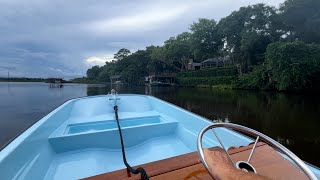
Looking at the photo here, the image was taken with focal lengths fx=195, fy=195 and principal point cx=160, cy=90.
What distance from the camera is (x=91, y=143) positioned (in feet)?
9.21

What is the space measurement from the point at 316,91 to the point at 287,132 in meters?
16.1

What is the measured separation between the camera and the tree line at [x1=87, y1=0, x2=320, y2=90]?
17188mm

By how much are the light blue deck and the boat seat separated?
1.35ft

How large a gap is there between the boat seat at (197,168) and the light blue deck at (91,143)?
0.41 meters

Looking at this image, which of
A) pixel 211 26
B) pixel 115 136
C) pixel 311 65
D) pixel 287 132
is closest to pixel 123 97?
pixel 115 136

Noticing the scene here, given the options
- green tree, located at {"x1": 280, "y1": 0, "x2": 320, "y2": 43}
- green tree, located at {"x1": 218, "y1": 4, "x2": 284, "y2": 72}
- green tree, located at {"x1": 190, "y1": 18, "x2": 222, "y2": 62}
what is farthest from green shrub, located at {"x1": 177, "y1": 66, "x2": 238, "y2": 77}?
green tree, located at {"x1": 280, "y1": 0, "x2": 320, "y2": 43}

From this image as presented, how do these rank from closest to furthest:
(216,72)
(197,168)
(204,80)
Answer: (197,168) → (216,72) → (204,80)

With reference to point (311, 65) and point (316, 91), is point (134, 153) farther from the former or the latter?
point (316, 91)

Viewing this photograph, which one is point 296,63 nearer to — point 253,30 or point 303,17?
point 303,17

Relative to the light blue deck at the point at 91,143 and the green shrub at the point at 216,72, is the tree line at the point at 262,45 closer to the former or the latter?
the green shrub at the point at 216,72

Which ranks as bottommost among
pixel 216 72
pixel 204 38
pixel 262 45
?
pixel 216 72

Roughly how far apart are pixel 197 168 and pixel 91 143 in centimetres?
207

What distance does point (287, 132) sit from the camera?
6.18 metres

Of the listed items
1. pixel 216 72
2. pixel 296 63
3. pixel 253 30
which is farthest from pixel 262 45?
pixel 296 63
